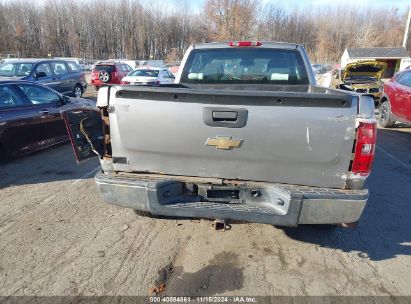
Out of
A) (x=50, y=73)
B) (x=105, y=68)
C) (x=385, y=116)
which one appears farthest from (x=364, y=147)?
(x=105, y=68)

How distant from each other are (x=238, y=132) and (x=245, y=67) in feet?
7.58

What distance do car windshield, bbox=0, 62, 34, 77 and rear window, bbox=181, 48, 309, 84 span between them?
9.11 metres

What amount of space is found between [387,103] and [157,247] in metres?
9.21

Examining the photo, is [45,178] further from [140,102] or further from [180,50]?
[180,50]

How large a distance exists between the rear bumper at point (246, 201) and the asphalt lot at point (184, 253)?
0.60 m

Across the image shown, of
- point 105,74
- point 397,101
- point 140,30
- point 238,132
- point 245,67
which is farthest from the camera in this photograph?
point 140,30

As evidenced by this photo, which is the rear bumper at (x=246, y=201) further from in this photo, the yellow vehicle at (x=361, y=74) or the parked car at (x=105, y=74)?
the parked car at (x=105, y=74)

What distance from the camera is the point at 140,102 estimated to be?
2855 millimetres

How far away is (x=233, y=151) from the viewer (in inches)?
111

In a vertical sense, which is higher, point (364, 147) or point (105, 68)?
point (364, 147)

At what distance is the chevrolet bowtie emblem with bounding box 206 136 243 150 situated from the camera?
2.77 m

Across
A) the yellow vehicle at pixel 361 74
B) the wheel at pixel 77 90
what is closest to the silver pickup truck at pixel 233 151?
the wheel at pixel 77 90

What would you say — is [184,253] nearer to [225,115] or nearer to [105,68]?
[225,115]

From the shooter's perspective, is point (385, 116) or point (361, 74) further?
point (361, 74)
